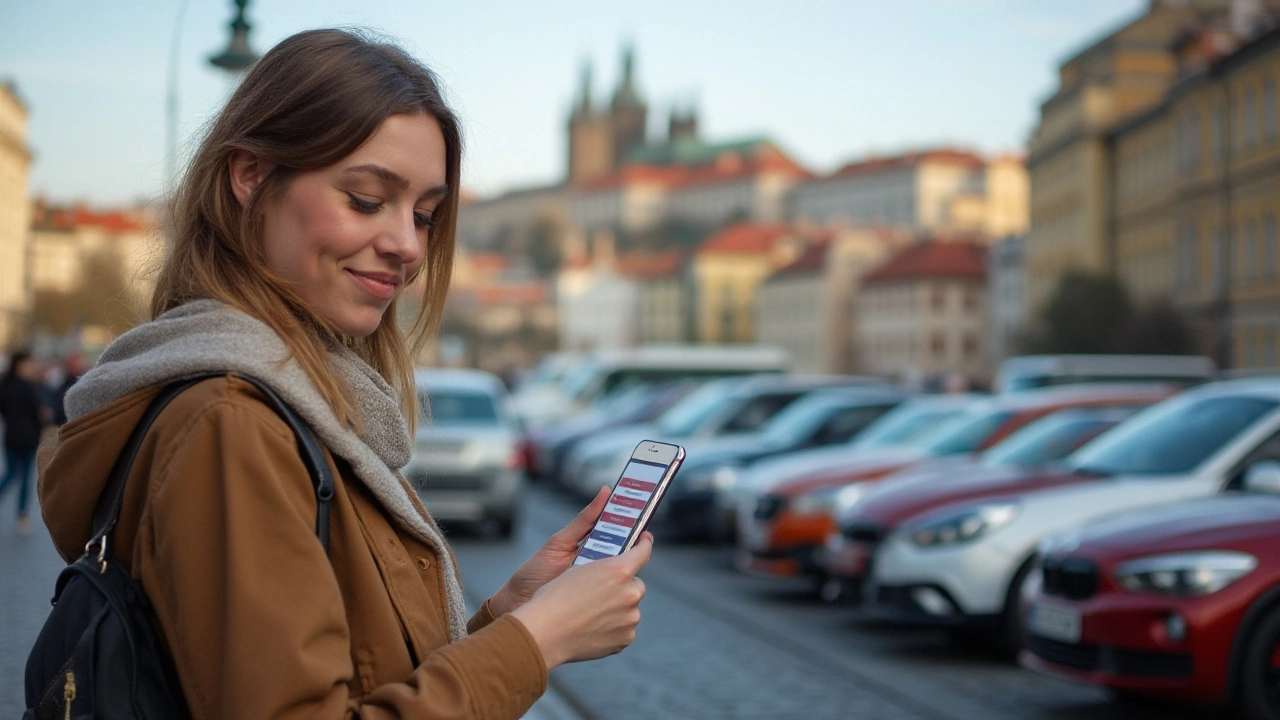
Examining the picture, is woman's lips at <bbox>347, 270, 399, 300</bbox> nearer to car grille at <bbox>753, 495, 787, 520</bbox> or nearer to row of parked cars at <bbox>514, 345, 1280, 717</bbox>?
A: row of parked cars at <bbox>514, 345, 1280, 717</bbox>

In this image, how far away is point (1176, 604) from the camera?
24.5 ft

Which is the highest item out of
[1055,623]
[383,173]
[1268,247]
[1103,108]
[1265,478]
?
[1103,108]

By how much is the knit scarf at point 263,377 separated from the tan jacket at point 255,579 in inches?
1.5

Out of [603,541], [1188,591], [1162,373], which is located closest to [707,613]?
[1188,591]

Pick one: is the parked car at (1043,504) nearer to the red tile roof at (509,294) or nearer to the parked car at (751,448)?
the parked car at (751,448)

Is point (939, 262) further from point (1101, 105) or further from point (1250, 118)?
point (1250, 118)

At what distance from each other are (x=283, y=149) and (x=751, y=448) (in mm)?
16253

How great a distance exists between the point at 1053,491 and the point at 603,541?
336 inches

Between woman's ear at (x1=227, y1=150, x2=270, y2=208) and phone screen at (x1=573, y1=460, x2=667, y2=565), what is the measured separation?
0.66 m

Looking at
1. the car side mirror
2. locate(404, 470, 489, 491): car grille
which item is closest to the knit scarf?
the car side mirror

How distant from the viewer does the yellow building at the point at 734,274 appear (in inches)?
6014

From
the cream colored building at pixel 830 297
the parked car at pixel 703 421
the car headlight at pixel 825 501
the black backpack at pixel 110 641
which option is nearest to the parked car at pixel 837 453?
the car headlight at pixel 825 501

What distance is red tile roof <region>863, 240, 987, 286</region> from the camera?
112m

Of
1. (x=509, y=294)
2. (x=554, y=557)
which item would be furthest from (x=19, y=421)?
(x=509, y=294)
